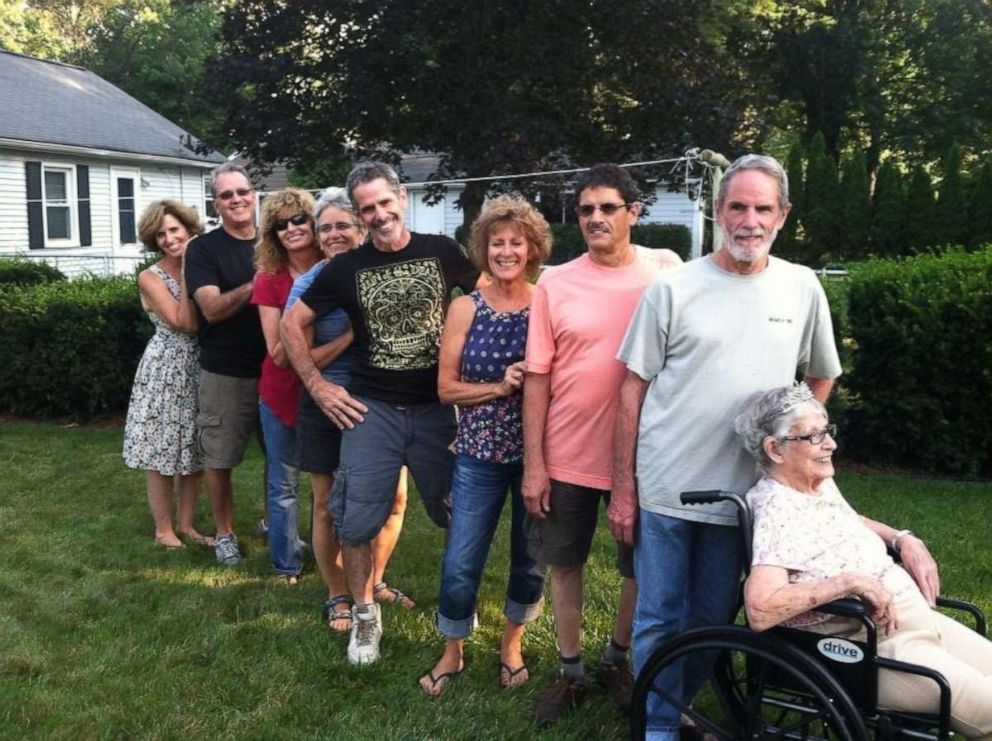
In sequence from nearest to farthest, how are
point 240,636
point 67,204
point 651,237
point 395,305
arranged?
1. point 395,305
2. point 240,636
3. point 67,204
4. point 651,237

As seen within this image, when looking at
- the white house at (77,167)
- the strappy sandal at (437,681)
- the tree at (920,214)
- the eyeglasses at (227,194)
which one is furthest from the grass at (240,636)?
the tree at (920,214)

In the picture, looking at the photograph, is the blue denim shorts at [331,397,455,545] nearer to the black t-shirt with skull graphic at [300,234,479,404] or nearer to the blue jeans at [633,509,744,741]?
the black t-shirt with skull graphic at [300,234,479,404]

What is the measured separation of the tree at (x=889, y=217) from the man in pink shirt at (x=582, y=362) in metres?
19.8

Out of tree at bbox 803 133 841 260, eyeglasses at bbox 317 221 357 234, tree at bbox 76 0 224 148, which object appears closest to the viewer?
eyeglasses at bbox 317 221 357 234

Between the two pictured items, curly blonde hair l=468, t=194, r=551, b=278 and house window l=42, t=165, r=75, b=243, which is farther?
house window l=42, t=165, r=75, b=243

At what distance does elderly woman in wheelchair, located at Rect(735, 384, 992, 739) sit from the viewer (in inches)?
86.4

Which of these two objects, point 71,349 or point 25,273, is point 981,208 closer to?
point 25,273

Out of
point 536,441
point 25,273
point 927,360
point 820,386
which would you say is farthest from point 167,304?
point 25,273

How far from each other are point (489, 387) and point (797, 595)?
3.73 feet

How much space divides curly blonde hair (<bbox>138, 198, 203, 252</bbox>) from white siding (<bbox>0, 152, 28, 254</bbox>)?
13.8 m

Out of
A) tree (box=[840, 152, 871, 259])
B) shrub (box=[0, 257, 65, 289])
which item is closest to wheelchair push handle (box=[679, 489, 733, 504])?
shrub (box=[0, 257, 65, 289])

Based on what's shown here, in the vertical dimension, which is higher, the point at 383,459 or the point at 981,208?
the point at 981,208

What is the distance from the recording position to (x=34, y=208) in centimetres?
1720

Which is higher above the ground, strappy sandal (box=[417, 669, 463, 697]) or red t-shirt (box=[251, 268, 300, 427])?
red t-shirt (box=[251, 268, 300, 427])
